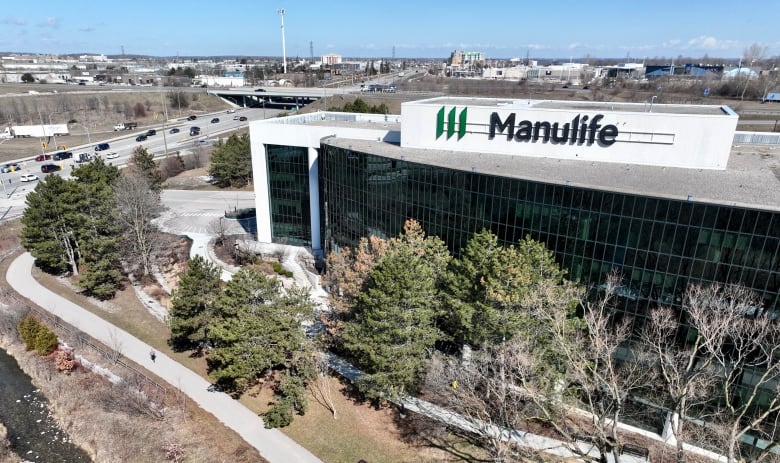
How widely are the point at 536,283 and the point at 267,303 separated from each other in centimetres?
2276

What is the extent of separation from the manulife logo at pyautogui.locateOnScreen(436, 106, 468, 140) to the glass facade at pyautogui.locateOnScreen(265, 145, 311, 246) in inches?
793

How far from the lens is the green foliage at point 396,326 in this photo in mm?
35625

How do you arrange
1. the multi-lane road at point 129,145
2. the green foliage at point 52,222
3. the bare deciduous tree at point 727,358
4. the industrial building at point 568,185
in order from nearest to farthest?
the bare deciduous tree at point 727,358 → the industrial building at point 568,185 → the green foliage at point 52,222 → the multi-lane road at point 129,145

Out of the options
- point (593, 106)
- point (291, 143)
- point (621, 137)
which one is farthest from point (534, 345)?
point (291, 143)

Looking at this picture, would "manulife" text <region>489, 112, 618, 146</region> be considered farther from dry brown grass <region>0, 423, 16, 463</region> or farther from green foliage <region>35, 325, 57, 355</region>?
dry brown grass <region>0, 423, 16, 463</region>

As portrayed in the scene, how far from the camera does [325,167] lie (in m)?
60.0

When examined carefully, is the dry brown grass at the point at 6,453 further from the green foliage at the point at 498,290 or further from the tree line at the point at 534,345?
the green foliage at the point at 498,290

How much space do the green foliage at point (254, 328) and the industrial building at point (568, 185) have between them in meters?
15.2

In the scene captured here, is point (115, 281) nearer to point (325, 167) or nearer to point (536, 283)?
point (325, 167)

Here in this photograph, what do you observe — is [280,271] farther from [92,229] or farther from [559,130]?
[559,130]

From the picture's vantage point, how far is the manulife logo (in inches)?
2030

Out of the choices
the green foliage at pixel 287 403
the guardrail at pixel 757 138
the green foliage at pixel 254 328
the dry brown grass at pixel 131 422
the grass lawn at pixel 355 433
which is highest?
the guardrail at pixel 757 138

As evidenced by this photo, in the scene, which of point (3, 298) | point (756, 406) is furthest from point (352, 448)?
point (3, 298)

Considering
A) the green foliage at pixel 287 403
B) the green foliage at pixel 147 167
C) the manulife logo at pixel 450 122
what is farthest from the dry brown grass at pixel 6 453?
the green foliage at pixel 147 167
